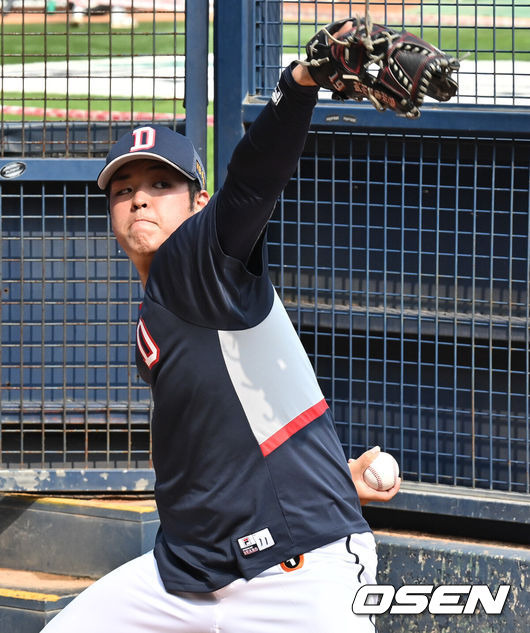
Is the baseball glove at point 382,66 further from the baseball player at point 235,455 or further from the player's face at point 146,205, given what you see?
the player's face at point 146,205

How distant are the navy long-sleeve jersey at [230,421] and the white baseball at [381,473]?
254 mm

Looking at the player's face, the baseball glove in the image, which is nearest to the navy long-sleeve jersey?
the player's face

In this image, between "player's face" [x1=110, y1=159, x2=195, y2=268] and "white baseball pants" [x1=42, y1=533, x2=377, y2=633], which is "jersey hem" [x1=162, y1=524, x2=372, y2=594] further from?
"player's face" [x1=110, y1=159, x2=195, y2=268]

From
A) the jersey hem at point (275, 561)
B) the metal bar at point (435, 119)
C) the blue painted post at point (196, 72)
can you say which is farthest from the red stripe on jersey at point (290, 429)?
the blue painted post at point (196, 72)

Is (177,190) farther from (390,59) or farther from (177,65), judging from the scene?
(177,65)

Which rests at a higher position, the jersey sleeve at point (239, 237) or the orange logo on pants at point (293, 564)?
the jersey sleeve at point (239, 237)

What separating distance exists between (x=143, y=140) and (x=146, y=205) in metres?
0.21

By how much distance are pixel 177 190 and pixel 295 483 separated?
0.95 meters

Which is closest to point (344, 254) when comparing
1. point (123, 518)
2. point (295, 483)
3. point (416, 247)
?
point (416, 247)

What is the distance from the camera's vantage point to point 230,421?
8.84 feet

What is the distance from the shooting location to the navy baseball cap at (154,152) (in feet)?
9.66

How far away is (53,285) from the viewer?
5332mm

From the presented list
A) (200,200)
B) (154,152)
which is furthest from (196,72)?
(154,152)

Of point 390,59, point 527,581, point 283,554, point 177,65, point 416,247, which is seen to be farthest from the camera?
point 177,65
